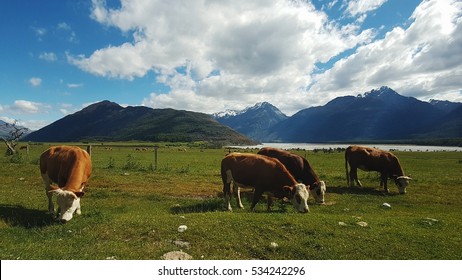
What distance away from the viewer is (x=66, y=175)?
1347 cm

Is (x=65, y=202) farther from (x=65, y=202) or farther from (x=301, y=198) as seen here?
(x=301, y=198)

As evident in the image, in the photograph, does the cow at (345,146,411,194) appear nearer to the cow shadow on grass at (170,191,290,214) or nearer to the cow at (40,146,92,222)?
the cow shadow on grass at (170,191,290,214)

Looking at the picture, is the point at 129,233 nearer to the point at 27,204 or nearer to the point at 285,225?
the point at 285,225

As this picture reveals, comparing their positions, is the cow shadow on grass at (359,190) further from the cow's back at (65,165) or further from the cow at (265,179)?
the cow's back at (65,165)

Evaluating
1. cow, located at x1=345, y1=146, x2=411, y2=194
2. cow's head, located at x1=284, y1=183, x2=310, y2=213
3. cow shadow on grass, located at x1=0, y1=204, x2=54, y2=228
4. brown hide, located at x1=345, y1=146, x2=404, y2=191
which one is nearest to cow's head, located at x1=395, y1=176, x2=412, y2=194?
cow, located at x1=345, y1=146, x2=411, y2=194

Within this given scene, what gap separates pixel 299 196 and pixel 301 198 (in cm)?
12

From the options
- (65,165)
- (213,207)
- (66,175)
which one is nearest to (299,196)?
(213,207)

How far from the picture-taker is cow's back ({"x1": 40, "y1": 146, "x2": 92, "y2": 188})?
13.4 metres

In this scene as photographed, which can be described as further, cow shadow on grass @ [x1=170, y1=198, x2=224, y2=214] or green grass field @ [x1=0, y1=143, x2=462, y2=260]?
cow shadow on grass @ [x1=170, y1=198, x2=224, y2=214]

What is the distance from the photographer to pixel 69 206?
11359 millimetres

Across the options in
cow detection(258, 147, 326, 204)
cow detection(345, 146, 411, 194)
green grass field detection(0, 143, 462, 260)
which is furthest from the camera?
cow detection(345, 146, 411, 194)

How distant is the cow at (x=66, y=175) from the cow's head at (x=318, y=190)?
12.2 meters

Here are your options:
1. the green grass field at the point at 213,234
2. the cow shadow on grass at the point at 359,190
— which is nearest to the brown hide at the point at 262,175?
the green grass field at the point at 213,234
